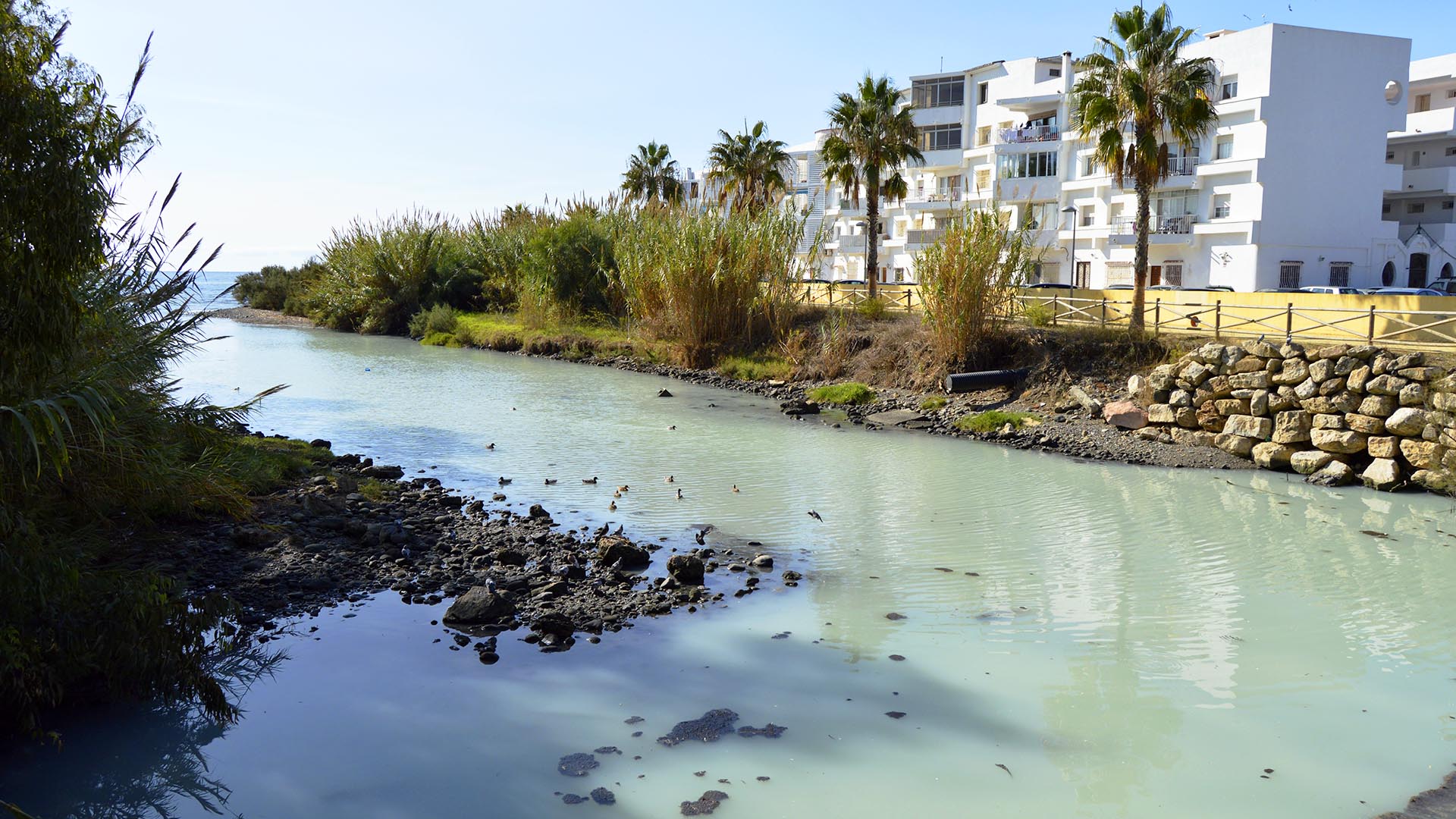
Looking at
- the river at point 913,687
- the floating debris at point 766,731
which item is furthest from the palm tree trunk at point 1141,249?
the floating debris at point 766,731

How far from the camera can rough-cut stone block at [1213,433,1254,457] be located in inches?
666

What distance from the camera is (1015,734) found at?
674cm

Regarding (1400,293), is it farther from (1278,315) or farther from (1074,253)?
(1074,253)

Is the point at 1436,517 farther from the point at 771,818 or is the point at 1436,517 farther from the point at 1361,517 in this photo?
the point at 771,818

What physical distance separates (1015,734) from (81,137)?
631 centimetres

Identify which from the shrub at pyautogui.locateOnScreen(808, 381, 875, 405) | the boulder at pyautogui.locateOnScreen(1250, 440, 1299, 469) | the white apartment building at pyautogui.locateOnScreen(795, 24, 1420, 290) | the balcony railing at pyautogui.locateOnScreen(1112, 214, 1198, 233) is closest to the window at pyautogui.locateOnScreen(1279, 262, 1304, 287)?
the white apartment building at pyautogui.locateOnScreen(795, 24, 1420, 290)

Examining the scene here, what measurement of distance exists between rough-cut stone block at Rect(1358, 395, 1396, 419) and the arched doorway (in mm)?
35469

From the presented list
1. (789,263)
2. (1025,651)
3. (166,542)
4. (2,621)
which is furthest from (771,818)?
(789,263)

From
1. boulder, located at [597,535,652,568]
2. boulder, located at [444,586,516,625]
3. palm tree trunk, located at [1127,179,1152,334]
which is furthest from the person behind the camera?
palm tree trunk, located at [1127,179,1152,334]

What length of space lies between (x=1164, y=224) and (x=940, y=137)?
17.5 meters

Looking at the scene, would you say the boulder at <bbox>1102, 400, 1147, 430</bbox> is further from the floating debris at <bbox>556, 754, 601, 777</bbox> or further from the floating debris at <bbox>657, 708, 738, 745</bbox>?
the floating debris at <bbox>556, 754, 601, 777</bbox>

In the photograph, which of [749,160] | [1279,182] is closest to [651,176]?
[749,160]

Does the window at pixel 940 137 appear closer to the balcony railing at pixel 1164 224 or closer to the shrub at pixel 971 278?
the balcony railing at pixel 1164 224

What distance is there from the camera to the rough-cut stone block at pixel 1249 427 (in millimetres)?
16781
